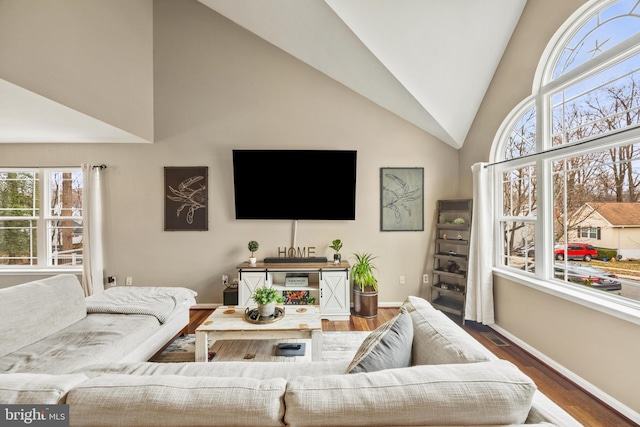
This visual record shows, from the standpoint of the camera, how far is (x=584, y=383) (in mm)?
2146

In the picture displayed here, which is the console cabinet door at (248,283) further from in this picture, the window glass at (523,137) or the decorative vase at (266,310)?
the window glass at (523,137)

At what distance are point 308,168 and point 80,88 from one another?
Answer: 8.32 feet

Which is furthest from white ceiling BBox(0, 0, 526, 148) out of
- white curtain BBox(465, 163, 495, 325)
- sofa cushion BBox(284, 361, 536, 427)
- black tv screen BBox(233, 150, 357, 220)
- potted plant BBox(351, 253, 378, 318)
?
sofa cushion BBox(284, 361, 536, 427)

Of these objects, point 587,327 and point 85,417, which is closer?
point 85,417

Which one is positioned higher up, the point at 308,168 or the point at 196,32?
the point at 196,32

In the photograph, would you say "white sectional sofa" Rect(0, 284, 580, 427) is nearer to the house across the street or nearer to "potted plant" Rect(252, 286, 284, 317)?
"potted plant" Rect(252, 286, 284, 317)

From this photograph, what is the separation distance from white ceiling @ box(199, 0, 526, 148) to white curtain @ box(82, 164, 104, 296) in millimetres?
2880

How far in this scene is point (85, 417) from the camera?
33.6 inches

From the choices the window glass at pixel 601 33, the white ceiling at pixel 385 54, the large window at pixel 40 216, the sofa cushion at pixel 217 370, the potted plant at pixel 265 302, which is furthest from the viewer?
the large window at pixel 40 216

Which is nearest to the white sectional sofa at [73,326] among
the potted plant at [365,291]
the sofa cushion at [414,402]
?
the sofa cushion at [414,402]

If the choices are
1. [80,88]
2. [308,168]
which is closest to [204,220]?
[308,168]

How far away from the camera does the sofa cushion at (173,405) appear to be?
85 centimetres

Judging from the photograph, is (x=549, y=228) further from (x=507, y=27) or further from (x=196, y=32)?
(x=196, y=32)

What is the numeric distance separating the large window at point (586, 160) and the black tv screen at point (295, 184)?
188cm
